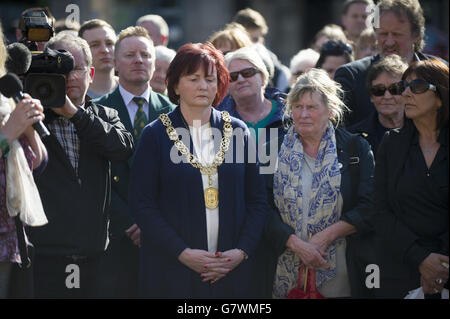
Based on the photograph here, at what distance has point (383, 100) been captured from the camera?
5.29 metres

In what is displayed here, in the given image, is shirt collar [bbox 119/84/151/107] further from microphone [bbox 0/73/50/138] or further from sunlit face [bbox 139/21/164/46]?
sunlit face [bbox 139/21/164/46]

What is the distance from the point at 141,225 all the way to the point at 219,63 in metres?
1.01

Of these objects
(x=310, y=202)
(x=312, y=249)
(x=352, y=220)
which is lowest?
(x=312, y=249)

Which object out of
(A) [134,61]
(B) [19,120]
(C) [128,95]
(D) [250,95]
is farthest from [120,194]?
(B) [19,120]

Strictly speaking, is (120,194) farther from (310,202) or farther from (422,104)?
(422,104)

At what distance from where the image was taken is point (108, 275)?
505cm

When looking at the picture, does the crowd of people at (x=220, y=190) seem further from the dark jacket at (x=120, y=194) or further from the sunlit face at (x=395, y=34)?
the sunlit face at (x=395, y=34)

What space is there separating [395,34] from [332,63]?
3.42ft

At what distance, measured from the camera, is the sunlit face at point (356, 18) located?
830 cm

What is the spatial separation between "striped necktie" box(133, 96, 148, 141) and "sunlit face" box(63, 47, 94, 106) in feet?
1.82

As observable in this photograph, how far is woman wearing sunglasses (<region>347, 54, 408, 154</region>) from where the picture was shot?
208 inches

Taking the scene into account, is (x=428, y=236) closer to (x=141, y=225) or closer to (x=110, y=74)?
(x=141, y=225)

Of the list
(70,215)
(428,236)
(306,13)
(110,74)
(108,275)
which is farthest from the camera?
(306,13)
